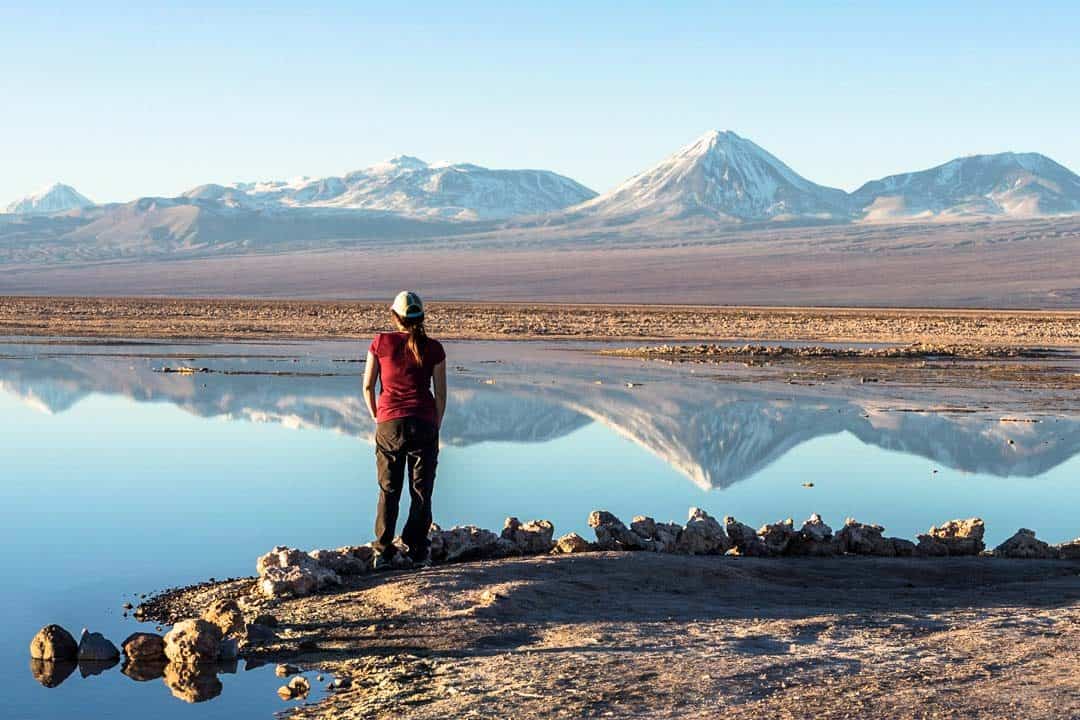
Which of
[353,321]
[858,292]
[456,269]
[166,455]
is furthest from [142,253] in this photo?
[166,455]

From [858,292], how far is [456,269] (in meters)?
42.0

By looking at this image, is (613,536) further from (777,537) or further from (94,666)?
(94,666)

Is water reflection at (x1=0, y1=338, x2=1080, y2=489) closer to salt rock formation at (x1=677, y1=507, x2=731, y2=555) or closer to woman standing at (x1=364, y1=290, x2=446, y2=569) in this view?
salt rock formation at (x1=677, y1=507, x2=731, y2=555)

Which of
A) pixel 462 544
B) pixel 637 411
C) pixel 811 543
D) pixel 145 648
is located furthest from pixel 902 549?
pixel 637 411

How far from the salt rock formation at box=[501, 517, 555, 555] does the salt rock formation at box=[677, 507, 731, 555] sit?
727mm

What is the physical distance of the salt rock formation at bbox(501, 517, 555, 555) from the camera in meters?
7.74

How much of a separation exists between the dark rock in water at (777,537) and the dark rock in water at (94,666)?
3582mm

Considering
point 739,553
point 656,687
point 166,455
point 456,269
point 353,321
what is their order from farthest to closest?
point 456,269
point 353,321
point 166,455
point 739,553
point 656,687

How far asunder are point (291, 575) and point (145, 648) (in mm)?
891

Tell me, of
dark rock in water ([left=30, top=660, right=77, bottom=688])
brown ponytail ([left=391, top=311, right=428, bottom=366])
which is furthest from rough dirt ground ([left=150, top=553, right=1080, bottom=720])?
brown ponytail ([left=391, top=311, right=428, bottom=366])

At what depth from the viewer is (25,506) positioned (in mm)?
9562

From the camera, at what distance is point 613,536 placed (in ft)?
25.6

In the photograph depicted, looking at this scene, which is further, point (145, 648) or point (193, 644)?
point (145, 648)

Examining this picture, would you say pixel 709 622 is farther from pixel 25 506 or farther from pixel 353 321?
pixel 353 321
